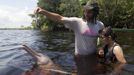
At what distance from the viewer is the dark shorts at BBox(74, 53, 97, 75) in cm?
822

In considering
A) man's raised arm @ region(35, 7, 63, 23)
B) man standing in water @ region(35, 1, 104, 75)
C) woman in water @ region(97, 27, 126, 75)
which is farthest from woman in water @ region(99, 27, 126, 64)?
man's raised arm @ region(35, 7, 63, 23)

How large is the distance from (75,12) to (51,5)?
9.21 metres

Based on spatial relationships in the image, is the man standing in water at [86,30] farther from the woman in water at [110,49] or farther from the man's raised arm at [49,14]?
the woman in water at [110,49]

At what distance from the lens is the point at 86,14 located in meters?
7.69

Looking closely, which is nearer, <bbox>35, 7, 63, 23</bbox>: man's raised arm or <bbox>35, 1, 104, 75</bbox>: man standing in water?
<bbox>35, 7, 63, 23</bbox>: man's raised arm

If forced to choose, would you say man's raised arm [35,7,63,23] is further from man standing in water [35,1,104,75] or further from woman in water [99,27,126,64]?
woman in water [99,27,126,64]

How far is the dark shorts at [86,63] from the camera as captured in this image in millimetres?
8219

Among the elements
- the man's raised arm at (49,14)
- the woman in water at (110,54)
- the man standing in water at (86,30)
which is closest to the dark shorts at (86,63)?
the man standing in water at (86,30)

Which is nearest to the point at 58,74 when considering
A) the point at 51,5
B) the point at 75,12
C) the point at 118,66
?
the point at 118,66

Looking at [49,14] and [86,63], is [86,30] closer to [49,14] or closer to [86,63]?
[86,63]

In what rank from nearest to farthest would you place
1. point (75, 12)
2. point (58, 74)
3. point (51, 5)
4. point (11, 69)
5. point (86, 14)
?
point (86, 14) → point (58, 74) → point (11, 69) → point (75, 12) → point (51, 5)

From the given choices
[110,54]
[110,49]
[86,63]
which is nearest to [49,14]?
[86,63]

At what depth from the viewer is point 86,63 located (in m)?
8.53

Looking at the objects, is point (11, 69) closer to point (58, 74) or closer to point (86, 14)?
point (58, 74)
